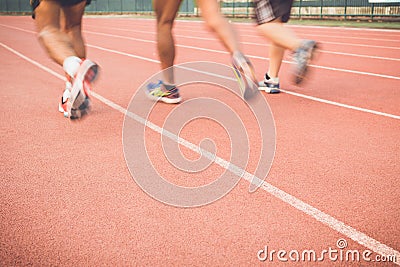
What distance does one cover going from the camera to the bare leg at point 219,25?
2.84 m

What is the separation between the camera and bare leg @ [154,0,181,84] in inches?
150

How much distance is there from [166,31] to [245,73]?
1.52 m

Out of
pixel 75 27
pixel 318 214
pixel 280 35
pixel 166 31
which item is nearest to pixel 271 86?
pixel 166 31

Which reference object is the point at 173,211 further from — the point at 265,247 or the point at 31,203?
the point at 31,203

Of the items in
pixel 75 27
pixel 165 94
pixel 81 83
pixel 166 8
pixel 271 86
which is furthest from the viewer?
pixel 271 86

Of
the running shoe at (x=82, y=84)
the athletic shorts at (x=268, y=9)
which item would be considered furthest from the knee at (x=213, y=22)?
the running shoe at (x=82, y=84)

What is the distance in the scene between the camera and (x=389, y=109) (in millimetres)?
4387

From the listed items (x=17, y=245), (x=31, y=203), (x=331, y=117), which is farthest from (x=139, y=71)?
(x=17, y=245)

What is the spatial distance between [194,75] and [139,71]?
3.69 feet

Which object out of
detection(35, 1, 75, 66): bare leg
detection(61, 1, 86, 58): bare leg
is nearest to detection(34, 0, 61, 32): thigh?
detection(35, 1, 75, 66): bare leg

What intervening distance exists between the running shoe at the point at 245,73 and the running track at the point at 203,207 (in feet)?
1.64

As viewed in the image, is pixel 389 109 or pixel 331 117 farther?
pixel 389 109

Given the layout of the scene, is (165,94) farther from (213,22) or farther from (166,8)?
(213,22)

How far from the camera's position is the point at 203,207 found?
2.34 m
